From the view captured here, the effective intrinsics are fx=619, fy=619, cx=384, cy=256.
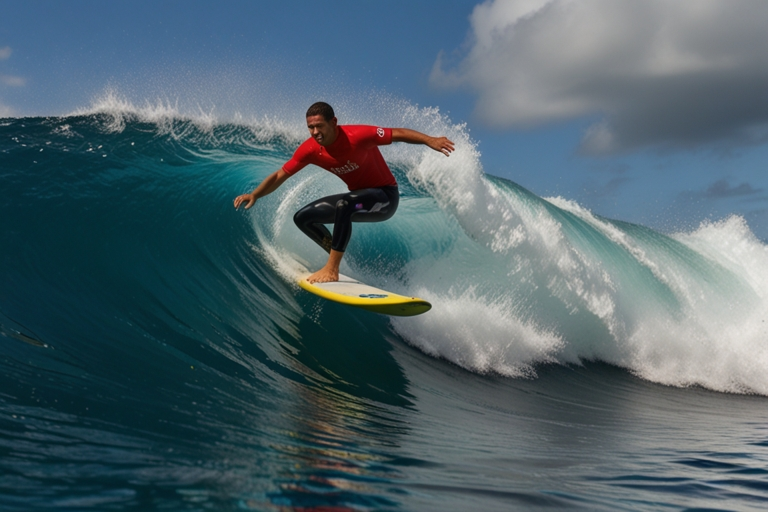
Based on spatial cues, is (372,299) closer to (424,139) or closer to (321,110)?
(424,139)

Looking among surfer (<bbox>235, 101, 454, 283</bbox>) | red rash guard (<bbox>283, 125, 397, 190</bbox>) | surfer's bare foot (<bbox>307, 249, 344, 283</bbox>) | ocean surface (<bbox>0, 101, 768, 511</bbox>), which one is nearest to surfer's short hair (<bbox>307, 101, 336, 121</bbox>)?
surfer (<bbox>235, 101, 454, 283</bbox>)

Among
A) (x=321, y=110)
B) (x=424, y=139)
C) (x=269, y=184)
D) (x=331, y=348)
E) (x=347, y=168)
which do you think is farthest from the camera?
(x=331, y=348)

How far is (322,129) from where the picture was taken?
4.98 metres

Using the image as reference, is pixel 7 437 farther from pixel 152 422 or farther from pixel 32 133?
pixel 32 133

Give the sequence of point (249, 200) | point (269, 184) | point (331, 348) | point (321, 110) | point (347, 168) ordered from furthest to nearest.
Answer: point (331, 348) < point (249, 200) < point (269, 184) < point (347, 168) < point (321, 110)

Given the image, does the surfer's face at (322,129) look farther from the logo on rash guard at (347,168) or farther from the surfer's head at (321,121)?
the logo on rash guard at (347,168)

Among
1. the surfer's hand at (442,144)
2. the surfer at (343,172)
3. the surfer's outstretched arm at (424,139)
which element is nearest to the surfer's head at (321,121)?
the surfer at (343,172)

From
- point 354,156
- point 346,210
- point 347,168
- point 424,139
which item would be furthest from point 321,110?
point 346,210

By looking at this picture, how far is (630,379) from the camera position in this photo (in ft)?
27.3

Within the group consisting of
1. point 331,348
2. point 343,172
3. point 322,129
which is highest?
point 322,129

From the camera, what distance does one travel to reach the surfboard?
5305mm

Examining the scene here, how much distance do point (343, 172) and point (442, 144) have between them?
103 cm

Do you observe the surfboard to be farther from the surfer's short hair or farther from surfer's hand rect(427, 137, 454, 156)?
the surfer's short hair

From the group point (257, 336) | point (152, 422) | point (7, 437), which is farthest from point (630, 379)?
point (7, 437)
